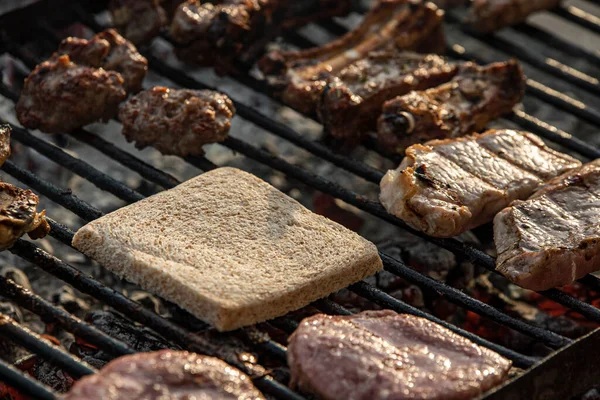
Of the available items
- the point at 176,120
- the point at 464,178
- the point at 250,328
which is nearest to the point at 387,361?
the point at 250,328

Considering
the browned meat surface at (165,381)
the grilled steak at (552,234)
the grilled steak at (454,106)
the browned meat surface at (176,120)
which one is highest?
the grilled steak at (454,106)

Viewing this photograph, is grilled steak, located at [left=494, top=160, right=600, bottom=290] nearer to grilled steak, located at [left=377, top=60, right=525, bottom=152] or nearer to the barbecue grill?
the barbecue grill

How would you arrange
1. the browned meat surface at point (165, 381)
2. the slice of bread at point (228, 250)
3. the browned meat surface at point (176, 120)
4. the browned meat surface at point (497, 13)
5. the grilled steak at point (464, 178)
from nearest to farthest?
1. the browned meat surface at point (165, 381)
2. the slice of bread at point (228, 250)
3. the grilled steak at point (464, 178)
4. the browned meat surface at point (176, 120)
5. the browned meat surface at point (497, 13)

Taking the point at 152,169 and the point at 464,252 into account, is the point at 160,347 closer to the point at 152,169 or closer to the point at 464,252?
the point at 152,169

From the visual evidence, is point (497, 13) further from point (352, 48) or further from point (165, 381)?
point (165, 381)

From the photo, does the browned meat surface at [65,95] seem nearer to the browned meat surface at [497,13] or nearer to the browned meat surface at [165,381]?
the browned meat surface at [165,381]

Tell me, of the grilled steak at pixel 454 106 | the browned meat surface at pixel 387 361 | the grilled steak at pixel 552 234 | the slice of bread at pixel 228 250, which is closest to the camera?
the browned meat surface at pixel 387 361

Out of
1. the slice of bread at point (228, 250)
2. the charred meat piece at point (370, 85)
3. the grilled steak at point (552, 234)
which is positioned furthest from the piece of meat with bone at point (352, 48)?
the grilled steak at point (552, 234)
